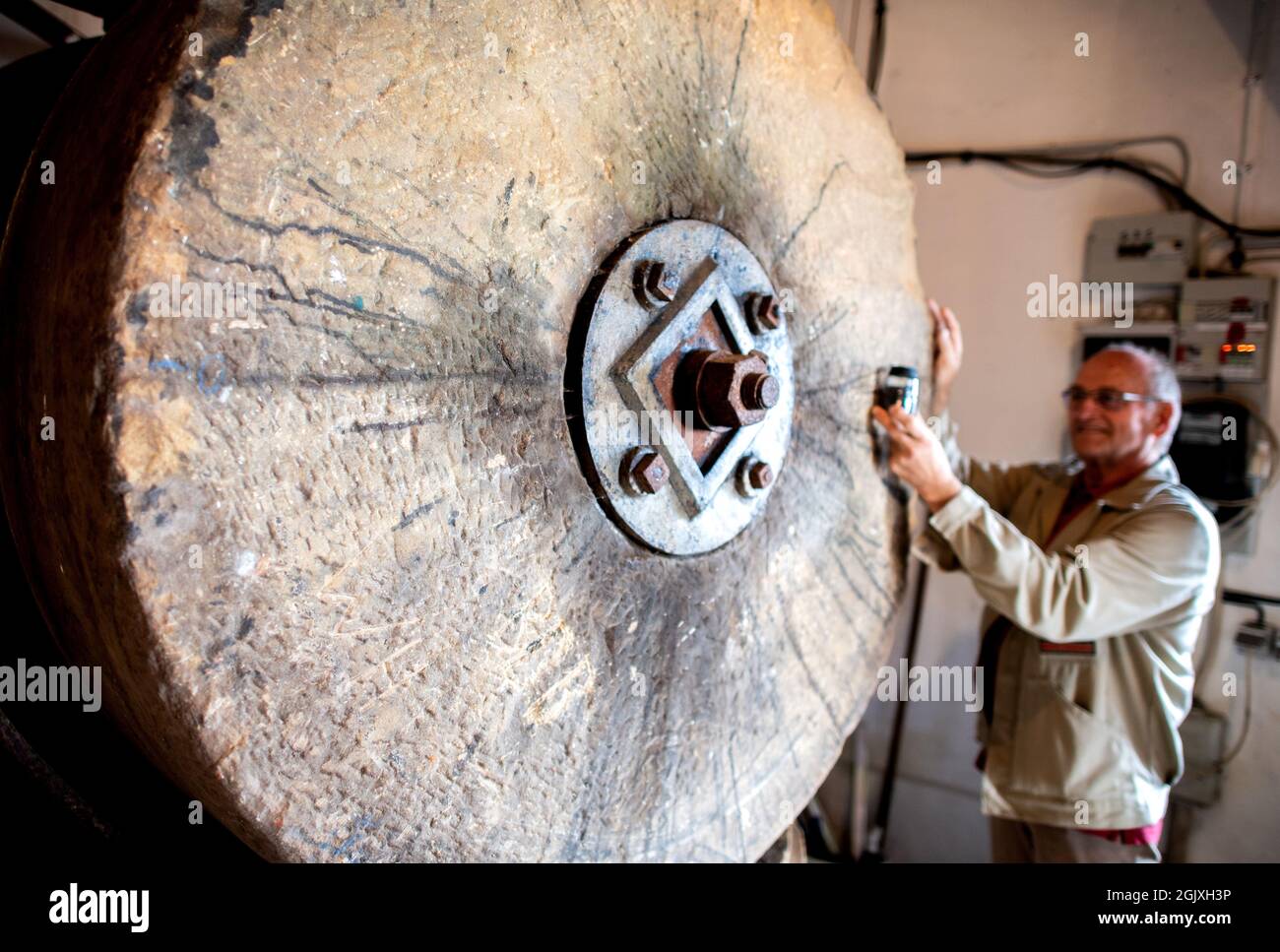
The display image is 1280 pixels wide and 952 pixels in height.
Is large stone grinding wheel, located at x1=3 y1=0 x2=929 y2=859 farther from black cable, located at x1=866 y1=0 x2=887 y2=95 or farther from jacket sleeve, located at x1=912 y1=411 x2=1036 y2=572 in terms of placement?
black cable, located at x1=866 y1=0 x2=887 y2=95

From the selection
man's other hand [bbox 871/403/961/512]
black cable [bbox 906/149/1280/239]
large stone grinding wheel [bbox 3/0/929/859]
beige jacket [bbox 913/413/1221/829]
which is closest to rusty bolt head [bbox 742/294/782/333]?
large stone grinding wheel [bbox 3/0/929/859]

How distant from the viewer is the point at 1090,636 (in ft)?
5.82

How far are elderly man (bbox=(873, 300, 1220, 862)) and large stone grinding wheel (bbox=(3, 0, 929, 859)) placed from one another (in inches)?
30.2

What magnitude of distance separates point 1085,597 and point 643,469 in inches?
47.8

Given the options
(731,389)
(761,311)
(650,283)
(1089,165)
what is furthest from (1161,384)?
(650,283)

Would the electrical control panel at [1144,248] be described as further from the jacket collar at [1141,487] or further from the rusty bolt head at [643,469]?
the rusty bolt head at [643,469]

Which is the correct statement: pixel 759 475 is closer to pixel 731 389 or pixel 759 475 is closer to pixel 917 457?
pixel 731 389

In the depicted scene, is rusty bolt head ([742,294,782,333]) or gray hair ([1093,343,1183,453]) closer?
rusty bolt head ([742,294,782,333])

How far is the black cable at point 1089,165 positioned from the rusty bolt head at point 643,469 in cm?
243

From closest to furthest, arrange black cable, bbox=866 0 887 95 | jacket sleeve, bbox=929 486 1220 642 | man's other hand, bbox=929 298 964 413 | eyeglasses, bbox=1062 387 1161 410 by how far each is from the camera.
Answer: jacket sleeve, bbox=929 486 1220 642, man's other hand, bbox=929 298 964 413, eyeglasses, bbox=1062 387 1161 410, black cable, bbox=866 0 887 95

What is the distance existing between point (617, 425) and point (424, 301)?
11.9 inches

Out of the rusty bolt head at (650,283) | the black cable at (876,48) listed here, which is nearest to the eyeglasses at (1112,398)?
the rusty bolt head at (650,283)

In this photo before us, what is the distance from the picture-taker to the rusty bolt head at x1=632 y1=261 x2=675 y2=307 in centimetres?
103
